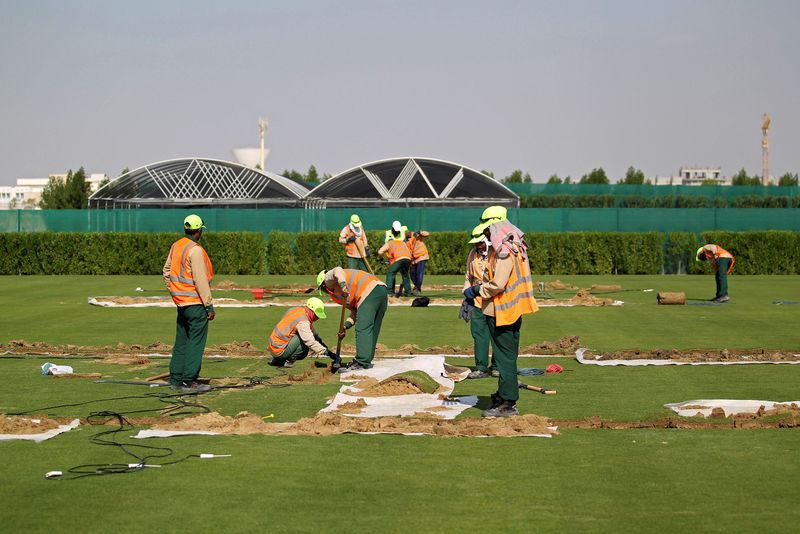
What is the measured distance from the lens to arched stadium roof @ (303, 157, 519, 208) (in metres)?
56.5

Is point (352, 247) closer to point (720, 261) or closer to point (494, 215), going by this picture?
point (720, 261)

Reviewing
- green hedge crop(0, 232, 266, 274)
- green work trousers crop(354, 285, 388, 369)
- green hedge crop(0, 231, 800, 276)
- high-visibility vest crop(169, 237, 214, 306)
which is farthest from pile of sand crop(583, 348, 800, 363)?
green hedge crop(0, 232, 266, 274)

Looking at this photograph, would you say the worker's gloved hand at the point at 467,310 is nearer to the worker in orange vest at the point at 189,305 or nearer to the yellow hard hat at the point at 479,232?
the yellow hard hat at the point at 479,232

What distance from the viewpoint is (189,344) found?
11.4 meters

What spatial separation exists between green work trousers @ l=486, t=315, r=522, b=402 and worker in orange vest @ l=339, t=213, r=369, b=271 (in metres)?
13.7

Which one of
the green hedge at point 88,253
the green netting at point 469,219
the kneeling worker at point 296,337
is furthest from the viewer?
the green netting at point 469,219

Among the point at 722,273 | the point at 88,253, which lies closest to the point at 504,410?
the point at 722,273

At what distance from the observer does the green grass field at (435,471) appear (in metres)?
6.29

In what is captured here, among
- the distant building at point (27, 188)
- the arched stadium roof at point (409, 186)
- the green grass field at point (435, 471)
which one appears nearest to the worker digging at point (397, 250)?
the green grass field at point (435, 471)

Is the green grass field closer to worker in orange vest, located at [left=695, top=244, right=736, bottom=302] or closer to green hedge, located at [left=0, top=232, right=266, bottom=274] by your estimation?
worker in orange vest, located at [left=695, top=244, right=736, bottom=302]

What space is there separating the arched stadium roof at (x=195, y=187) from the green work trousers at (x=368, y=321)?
45.3 meters

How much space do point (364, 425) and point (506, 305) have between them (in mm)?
1855

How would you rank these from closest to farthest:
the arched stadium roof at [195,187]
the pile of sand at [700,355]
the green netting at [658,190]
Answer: the pile of sand at [700,355]
the arched stadium roof at [195,187]
the green netting at [658,190]

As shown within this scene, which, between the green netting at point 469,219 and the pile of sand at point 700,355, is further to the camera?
the green netting at point 469,219
